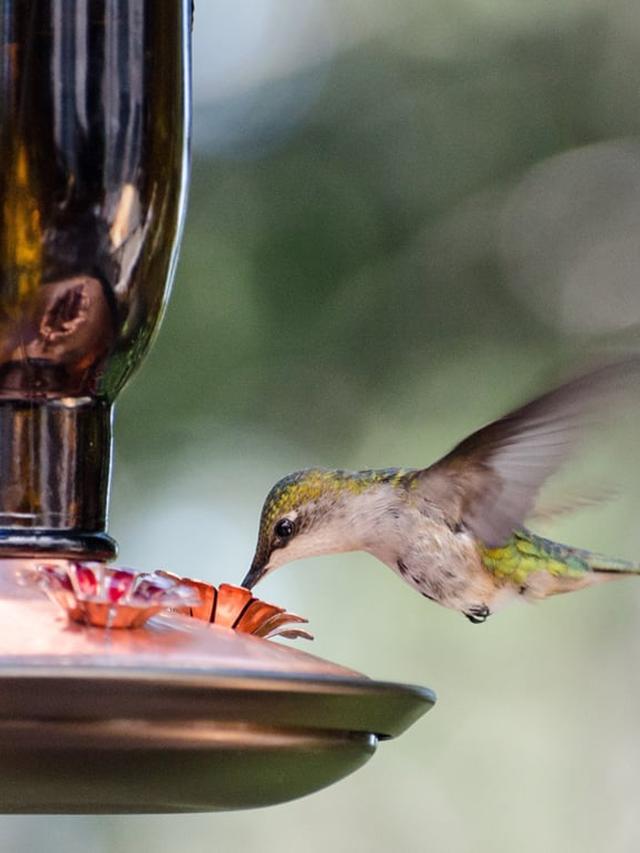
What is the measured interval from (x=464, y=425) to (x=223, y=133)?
146 centimetres

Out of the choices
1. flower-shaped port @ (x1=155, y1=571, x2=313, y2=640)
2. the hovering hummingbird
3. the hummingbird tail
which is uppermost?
flower-shaped port @ (x1=155, y1=571, x2=313, y2=640)

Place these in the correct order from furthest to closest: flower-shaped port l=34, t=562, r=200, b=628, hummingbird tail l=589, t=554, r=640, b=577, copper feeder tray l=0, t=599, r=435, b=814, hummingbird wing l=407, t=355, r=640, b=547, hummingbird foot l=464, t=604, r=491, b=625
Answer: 1. hummingbird tail l=589, t=554, r=640, b=577
2. hummingbird foot l=464, t=604, r=491, b=625
3. hummingbird wing l=407, t=355, r=640, b=547
4. flower-shaped port l=34, t=562, r=200, b=628
5. copper feeder tray l=0, t=599, r=435, b=814

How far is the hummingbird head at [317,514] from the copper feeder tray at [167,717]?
1.50 metres

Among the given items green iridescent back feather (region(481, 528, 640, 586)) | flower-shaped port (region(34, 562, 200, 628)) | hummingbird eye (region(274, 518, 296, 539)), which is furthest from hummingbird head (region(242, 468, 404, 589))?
flower-shaped port (region(34, 562, 200, 628))

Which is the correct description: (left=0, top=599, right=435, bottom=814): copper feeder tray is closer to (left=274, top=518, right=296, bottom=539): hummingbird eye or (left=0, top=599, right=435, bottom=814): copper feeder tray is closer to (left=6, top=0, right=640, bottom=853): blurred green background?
(left=274, top=518, right=296, bottom=539): hummingbird eye

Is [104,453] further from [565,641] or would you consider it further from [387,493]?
[565,641]

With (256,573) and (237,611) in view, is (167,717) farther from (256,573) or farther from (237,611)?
(256,573)

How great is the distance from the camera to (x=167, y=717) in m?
1.51

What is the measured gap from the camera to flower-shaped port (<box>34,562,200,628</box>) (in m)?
1.67

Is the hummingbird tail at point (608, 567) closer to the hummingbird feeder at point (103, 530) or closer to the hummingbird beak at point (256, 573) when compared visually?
the hummingbird beak at point (256, 573)

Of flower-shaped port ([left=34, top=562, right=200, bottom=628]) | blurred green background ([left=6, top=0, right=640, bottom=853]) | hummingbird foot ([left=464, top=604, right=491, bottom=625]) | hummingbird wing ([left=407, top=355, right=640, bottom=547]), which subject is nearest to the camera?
flower-shaped port ([left=34, top=562, right=200, bottom=628])

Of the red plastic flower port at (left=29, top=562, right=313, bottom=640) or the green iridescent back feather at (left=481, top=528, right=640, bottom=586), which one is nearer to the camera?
the red plastic flower port at (left=29, top=562, right=313, bottom=640)

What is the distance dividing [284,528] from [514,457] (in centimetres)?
48

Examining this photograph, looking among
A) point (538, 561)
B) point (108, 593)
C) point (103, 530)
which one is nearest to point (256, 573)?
point (538, 561)
